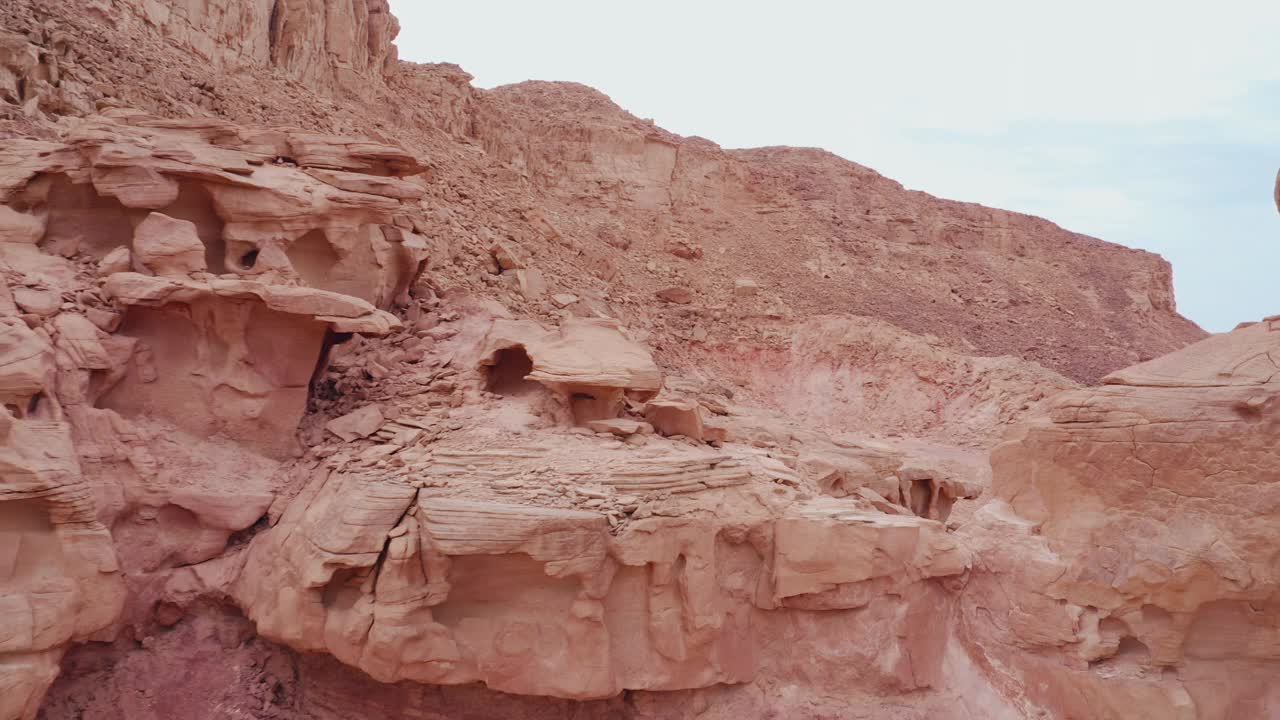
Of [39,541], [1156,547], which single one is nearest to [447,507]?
[39,541]

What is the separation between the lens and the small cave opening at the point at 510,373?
26.4 ft

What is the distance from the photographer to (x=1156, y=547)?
229 inches

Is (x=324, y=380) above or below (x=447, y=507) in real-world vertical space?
above

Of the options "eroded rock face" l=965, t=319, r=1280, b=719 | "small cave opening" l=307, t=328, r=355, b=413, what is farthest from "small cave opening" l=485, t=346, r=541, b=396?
"eroded rock face" l=965, t=319, r=1280, b=719

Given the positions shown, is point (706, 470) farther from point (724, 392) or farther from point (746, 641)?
point (724, 392)

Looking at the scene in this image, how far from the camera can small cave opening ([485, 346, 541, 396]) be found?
8055 mm

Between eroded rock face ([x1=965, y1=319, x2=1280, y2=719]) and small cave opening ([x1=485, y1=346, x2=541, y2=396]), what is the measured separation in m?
4.47

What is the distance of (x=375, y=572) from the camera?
6098mm

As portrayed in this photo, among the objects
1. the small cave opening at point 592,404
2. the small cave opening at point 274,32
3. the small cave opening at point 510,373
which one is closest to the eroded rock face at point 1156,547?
the small cave opening at point 592,404

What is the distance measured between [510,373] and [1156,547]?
557 centimetres

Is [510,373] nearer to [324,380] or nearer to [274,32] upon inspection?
[324,380]

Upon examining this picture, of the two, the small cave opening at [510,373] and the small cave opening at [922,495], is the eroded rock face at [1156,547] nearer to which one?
the small cave opening at [510,373]

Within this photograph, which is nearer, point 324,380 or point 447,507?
point 447,507

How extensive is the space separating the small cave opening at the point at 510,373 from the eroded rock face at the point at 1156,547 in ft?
14.7
